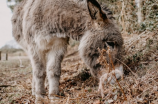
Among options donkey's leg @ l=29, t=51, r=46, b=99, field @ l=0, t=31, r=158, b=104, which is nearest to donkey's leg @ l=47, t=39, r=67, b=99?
donkey's leg @ l=29, t=51, r=46, b=99

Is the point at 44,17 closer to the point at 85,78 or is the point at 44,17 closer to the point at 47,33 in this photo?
the point at 47,33

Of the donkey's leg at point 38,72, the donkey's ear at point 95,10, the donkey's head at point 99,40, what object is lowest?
the donkey's leg at point 38,72

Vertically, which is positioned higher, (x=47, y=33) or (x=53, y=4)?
(x=53, y=4)

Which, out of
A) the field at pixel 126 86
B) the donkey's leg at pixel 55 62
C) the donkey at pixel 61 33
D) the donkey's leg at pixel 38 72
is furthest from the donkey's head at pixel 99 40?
the donkey's leg at pixel 38 72

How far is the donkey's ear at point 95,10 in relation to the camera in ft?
8.54

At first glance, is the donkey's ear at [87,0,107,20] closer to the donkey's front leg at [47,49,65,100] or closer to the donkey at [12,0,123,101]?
the donkey at [12,0,123,101]

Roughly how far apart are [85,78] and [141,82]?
2309mm

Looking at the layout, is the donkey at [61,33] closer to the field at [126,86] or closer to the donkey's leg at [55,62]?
the donkey's leg at [55,62]

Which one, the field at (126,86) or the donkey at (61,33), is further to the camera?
the donkey at (61,33)

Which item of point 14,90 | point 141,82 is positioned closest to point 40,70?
point 14,90

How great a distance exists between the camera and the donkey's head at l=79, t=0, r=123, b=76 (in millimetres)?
2883

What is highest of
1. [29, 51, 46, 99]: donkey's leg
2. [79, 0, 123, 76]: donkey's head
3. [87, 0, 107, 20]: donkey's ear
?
[87, 0, 107, 20]: donkey's ear

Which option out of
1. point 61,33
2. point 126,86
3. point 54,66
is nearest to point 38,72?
point 54,66

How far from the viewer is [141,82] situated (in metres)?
2.00
